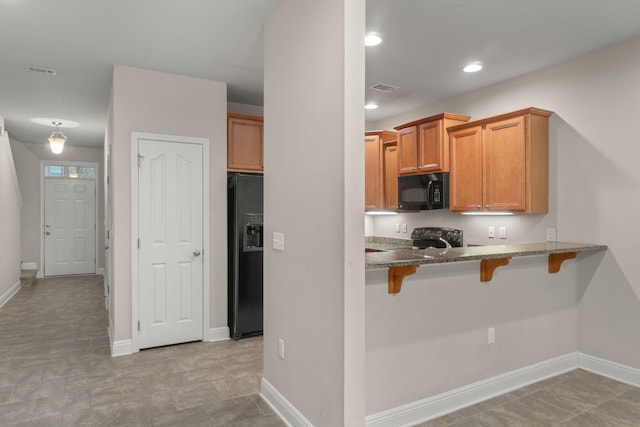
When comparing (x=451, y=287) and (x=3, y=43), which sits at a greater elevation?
(x=3, y=43)

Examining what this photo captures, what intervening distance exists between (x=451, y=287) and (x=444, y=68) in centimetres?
221

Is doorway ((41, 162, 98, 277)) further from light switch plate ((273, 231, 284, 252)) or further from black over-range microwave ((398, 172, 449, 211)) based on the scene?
light switch plate ((273, 231, 284, 252))

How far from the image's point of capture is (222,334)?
4230 millimetres

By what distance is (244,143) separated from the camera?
4.47 metres

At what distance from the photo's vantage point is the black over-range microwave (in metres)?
4.49

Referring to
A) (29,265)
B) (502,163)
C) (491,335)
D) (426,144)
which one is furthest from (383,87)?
(29,265)

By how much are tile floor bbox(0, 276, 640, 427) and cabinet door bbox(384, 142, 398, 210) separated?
243 cm

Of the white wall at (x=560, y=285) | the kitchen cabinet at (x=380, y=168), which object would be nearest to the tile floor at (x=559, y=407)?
the white wall at (x=560, y=285)

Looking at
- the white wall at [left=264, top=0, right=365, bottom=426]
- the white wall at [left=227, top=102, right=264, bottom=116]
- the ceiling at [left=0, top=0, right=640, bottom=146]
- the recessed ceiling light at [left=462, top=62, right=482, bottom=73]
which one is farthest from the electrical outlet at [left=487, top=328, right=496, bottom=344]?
the white wall at [left=227, top=102, right=264, bottom=116]

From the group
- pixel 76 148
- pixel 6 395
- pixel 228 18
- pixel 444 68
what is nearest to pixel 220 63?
pixel 228 18

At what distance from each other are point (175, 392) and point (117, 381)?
1.82 ft

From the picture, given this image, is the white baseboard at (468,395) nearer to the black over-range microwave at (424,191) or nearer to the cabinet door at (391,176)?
the black over-range microwave at (424,191)

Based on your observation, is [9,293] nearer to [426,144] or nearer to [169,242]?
[169,242]

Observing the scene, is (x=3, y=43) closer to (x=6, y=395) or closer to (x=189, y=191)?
(x=189, y=191)
